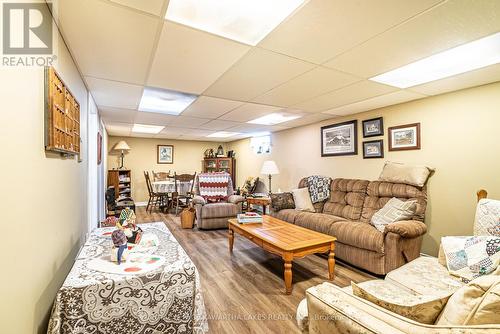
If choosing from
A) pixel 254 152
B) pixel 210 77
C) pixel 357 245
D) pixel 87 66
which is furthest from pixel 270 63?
pixel 254 152

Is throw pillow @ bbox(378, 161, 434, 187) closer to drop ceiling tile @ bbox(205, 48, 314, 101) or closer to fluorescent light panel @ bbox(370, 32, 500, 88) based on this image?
fluorescent light panel @ bbox(370, 32, 500, 88)

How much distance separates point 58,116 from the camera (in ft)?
4.51

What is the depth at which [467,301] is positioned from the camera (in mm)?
815

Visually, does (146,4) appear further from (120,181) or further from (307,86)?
(120,181)

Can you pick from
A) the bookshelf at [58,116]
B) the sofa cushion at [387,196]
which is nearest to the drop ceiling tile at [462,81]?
the sofa cushion at [387,196]

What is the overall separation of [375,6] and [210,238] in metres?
3.68

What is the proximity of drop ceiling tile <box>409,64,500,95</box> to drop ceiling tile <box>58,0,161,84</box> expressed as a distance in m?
2.80

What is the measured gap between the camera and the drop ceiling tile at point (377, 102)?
293 cm

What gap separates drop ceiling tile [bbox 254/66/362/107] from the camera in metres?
2.27

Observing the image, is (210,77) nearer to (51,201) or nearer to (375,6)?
(375,6)

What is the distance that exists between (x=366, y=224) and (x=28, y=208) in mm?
3211

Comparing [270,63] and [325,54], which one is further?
[270,63]

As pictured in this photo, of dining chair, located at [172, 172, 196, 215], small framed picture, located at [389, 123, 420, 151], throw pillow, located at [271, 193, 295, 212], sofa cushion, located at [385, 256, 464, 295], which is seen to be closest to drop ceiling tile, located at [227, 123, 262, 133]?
dining chair, located at [172, 172, 196, 215]

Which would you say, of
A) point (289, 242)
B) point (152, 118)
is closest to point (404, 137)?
point (289, 242)
